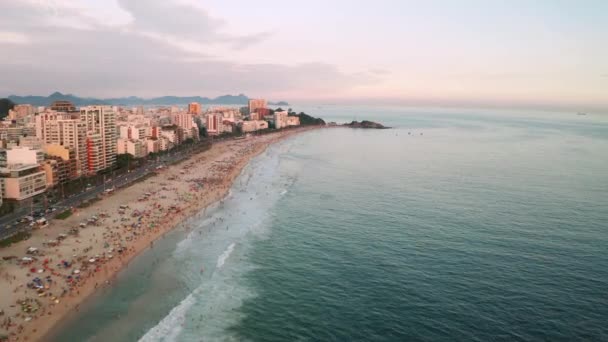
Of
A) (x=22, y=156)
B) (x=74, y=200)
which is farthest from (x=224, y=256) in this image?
(x=22, y=156)

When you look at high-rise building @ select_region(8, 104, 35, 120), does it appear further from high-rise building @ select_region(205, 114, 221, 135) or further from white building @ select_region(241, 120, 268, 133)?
white building @ select_region(241, 120, 268, 133)

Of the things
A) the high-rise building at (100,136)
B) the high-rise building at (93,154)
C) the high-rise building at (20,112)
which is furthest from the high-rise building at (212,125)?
the high-rise building at (93,154)

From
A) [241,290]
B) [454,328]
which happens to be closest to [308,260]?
[241,290]

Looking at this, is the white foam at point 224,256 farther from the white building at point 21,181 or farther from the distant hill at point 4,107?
the distant hill at point 4,107

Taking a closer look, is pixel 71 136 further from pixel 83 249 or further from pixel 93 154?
pixel 83 249

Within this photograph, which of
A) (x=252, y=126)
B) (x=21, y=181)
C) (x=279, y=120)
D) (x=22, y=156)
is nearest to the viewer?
(x=21, y=181)

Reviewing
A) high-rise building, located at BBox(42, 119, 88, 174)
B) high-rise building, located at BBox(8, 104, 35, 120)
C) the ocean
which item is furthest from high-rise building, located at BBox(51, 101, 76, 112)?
the ocean

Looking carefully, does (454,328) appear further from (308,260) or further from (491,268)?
(308,260)
